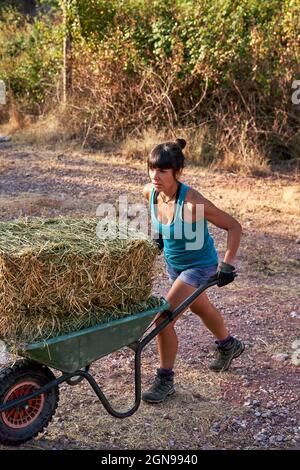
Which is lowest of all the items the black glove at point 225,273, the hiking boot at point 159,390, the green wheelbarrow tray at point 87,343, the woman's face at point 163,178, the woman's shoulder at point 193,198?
the hiking boot at point 159,390

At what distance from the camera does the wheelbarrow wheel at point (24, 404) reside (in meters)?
3.14

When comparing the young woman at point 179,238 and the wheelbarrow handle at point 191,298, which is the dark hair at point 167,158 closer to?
the young woman at point 179,238

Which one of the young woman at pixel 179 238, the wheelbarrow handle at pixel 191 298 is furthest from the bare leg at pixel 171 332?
the wheelbarrow handle at pixel 191 298

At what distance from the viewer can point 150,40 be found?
32.2 feet

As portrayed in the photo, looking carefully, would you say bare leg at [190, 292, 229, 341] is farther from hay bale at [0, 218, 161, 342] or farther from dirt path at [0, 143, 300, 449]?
hay bale at [0, 218, 161, 342]

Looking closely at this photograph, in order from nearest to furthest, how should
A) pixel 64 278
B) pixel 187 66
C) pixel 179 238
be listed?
1. pixel 64 278
2. pixel 179 238
3. pixel 187 66

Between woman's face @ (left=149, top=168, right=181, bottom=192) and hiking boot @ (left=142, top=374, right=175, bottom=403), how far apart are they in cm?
105

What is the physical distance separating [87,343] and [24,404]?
0.43 meters

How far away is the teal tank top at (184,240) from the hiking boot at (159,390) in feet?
2.02

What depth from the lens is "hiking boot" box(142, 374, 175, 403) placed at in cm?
383

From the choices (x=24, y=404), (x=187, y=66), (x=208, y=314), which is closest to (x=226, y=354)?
(x=208, y=314)

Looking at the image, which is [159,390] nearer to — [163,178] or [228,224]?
[228,224]

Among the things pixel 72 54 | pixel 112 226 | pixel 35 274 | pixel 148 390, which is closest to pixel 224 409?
pixel 148 390

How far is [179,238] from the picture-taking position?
12.2 feet
